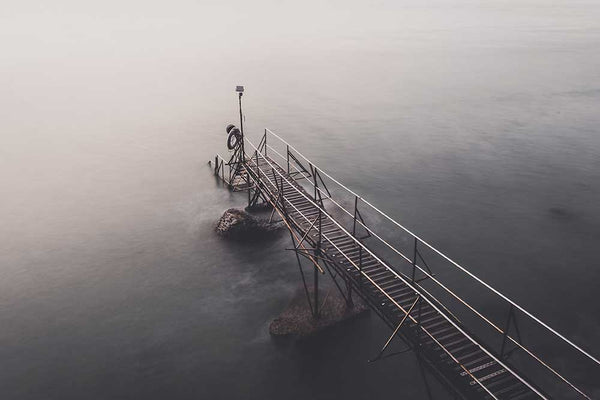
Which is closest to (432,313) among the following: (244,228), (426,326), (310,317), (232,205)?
(426,326)

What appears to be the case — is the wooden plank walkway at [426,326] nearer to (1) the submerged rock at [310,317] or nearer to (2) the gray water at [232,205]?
(1) the submerged rock at [310,317]

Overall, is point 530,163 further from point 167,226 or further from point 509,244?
point 167,226

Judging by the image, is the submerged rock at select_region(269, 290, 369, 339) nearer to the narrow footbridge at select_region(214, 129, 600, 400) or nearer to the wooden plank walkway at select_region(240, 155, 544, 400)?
the narrow footbridge at select_region(214, 129, 600, 400)

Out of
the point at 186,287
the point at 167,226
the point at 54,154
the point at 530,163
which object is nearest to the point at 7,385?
the point at 186,287

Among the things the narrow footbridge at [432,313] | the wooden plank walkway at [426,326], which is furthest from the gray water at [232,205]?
the wooden plank walkway at [426,326]

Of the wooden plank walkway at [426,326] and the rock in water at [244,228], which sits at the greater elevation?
the wooden plank walkway at [426,326]

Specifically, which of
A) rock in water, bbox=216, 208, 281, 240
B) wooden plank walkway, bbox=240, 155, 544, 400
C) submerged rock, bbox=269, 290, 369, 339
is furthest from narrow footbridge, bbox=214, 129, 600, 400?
rock in water, bbox=216, 208, 281, 240

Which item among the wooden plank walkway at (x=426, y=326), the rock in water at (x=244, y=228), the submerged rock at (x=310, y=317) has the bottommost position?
the submerged rock at (x=310, y=317)
